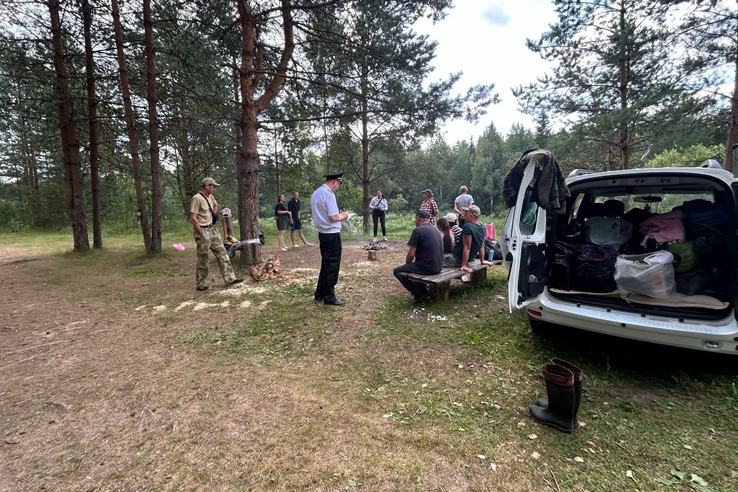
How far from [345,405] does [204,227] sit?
4171 mm

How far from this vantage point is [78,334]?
154 inches

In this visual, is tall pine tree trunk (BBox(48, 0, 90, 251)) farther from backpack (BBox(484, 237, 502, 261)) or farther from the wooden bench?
backpack (BBox(484, 237, 502, 261))

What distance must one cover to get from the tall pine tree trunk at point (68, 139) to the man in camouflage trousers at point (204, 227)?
204 inches

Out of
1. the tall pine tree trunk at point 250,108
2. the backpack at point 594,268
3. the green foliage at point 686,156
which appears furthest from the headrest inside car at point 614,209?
the green foliage at point 686,156

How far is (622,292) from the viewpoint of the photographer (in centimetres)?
283

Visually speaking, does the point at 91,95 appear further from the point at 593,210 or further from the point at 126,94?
the point at 593,210

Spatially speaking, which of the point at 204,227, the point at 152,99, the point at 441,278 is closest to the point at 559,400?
the point at 441,278

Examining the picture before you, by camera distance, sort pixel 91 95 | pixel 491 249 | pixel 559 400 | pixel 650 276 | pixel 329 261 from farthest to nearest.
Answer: pixel 91 95
pixel 491 249
pixel 329 261
pixel 650 276
pixel 559 400

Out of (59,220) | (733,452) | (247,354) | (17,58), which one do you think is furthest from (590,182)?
(59,220)

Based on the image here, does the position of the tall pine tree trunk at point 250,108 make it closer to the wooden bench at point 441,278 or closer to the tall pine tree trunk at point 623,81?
the wooden bench at point 441,278

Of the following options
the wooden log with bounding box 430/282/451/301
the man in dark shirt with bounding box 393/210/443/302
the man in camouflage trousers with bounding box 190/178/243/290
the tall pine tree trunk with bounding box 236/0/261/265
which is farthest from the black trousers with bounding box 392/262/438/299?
the tall pine tree trunk with bounding box 236/0/261/265

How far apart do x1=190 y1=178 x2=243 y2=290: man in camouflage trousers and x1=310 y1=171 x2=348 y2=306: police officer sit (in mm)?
1878

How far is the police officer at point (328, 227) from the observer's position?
178 inches

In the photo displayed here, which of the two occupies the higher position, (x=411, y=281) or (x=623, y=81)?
(x=623, y=81)
